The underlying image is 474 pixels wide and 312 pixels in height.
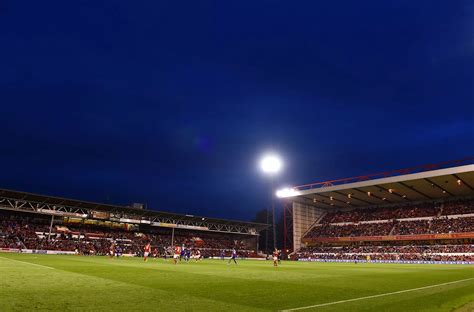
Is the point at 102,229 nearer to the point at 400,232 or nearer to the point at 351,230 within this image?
the point at 351,230

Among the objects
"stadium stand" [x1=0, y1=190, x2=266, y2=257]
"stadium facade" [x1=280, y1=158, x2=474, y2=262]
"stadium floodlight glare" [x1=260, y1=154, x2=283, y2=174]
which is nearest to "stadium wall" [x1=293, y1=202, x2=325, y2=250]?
"stadium facade" [x1=280, y1=158, x2=474, y2=262]

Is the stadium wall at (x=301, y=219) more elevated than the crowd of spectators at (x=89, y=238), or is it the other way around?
the stadium wall at (x=301, y=219)

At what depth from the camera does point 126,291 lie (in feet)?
34.0

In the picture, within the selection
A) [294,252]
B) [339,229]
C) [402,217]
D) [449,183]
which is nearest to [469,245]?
[449,183]

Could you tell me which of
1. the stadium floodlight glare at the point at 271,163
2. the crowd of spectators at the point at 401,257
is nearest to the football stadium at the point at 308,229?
the crowd of spectators at the point at 401,257

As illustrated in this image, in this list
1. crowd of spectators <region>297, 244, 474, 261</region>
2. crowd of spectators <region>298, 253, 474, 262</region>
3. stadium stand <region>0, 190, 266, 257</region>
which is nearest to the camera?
crowd of spectators <region>298, 253, 474, 262</region>

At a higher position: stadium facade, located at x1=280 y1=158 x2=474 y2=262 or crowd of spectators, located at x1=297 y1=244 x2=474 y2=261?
stadium facade, located at x1=280 y1=158 x2=474 y2=262

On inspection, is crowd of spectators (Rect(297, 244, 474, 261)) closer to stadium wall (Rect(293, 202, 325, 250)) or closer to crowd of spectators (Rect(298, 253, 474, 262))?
crowd of spectators (Rect(298, 253, 474, 262))

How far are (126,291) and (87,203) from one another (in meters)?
50.8

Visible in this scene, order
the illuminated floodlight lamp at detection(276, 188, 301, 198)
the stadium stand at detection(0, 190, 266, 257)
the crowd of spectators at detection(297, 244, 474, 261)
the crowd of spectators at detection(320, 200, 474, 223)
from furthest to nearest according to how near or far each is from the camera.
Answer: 1. the illuminated floodlight lamp at detection(276, 188, 301, 198)
2. the crowd of spectators at detection(320, 200, 474, 223)
3. the crowd of spectators at detection(297, 244, 474, 261)
4. the stadium stand at detection(0, 190, 266, 257)

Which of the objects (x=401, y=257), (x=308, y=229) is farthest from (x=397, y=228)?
(x=308, y=229)

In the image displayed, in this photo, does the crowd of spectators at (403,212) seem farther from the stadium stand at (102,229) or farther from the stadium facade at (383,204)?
the stadium stand at (102,229)

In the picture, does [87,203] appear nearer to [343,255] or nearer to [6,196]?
[6,196]

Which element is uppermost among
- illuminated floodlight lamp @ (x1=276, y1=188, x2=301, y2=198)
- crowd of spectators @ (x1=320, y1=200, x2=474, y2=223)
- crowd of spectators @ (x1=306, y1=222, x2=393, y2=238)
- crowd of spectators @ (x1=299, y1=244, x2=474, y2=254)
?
illuminated floodlight lamp @ (x1=276, y1=188, x2=301, y2=198)
